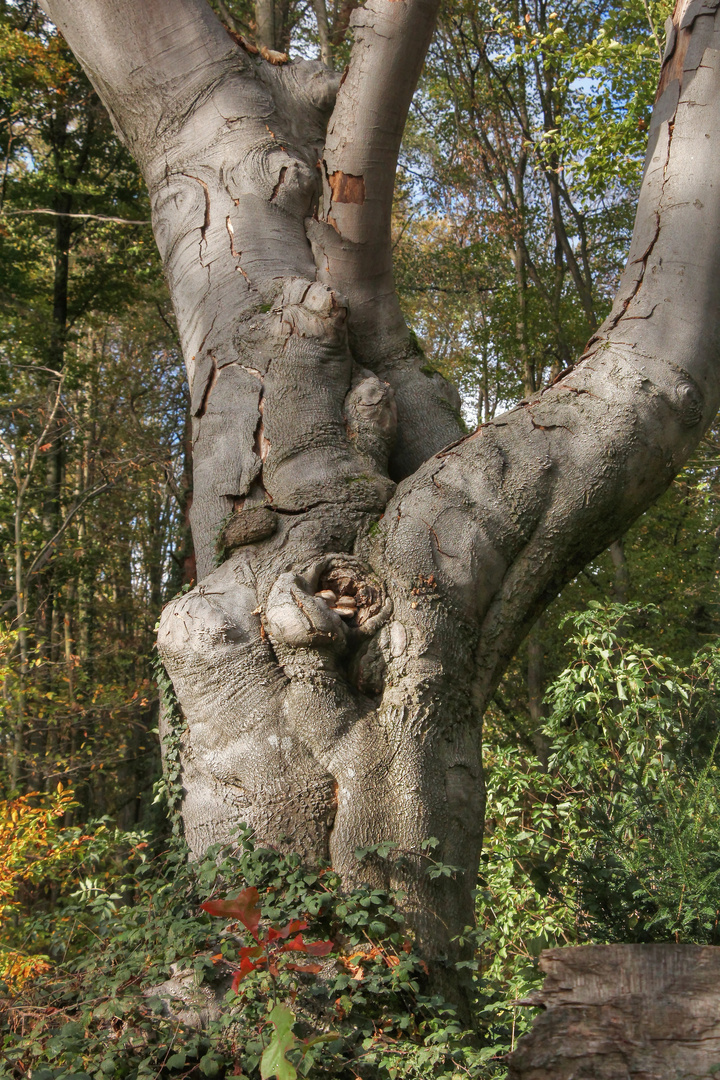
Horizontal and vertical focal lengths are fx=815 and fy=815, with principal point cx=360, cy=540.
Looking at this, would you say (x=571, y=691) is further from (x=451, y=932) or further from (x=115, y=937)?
(x=115, y=937)

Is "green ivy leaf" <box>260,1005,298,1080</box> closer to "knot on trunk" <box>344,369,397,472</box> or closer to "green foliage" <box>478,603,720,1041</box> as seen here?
"green foliage" <box>478,603,720,1041</box>

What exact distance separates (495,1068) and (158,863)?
1.35m

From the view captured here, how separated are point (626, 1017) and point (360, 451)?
2.01 metres

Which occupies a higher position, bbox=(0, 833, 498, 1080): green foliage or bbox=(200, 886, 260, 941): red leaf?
bbox=(200, 886, 260, 941): red leaf

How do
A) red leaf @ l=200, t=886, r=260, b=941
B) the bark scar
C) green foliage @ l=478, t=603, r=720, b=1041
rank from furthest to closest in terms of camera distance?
1. the bark scar
2. green foliage @ l=478, t=603, r=720, b=1041
3. red leaf @ l=200, t=886, r=260, b=941

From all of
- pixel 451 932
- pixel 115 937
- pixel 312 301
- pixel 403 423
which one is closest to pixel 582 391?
pixel 403 423

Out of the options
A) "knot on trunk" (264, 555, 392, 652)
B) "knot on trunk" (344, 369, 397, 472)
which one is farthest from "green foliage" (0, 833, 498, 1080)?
"knot on trunk" (344, 369, 397, 472)

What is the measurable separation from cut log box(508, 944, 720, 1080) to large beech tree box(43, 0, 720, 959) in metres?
0.65

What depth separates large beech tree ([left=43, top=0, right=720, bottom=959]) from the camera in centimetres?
245

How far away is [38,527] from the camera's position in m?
10.1

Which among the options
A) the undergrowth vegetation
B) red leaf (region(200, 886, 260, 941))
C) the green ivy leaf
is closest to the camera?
the green ivy leaf

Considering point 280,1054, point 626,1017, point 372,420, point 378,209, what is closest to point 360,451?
point 372,420

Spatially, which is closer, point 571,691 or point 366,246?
point 366,246

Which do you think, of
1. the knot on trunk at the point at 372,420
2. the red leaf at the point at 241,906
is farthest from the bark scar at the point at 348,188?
the red leaf at the point at 241,906
